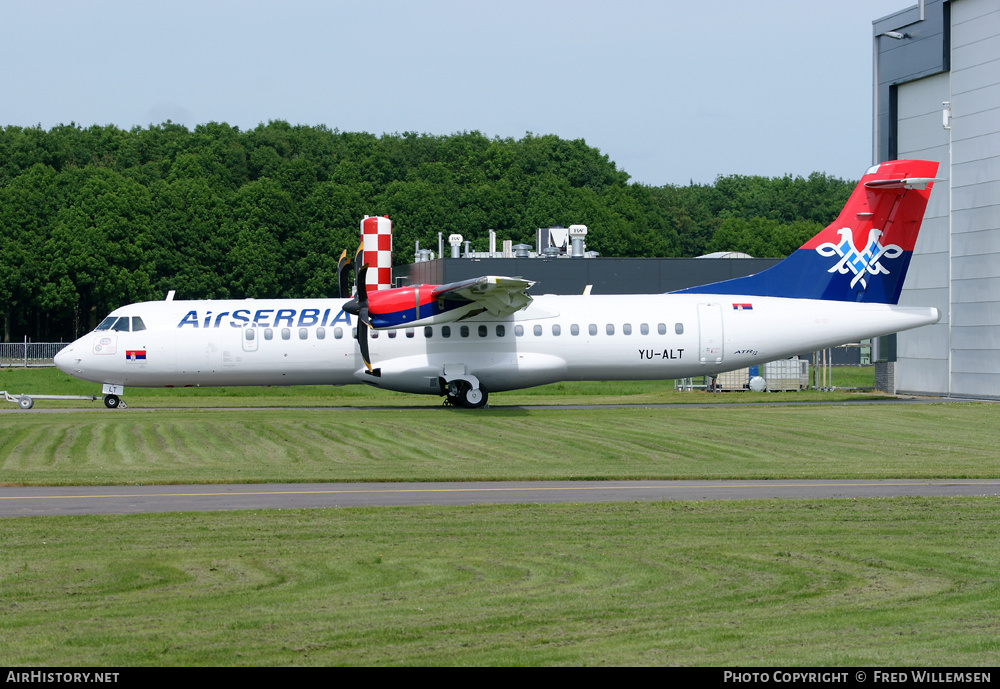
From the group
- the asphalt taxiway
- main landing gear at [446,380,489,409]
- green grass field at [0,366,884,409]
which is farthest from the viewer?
green grass field at [0,366,884,409]

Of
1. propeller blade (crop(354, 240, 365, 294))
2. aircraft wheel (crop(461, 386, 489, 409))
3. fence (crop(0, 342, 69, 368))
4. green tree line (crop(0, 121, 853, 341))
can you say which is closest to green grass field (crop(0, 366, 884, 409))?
aircraft wheel (crop(461, 386, 489, 409))

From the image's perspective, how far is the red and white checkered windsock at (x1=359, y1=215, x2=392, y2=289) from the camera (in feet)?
94.3

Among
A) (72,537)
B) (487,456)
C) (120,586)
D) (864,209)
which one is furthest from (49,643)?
(864,209)

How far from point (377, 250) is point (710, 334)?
10330 millimetres

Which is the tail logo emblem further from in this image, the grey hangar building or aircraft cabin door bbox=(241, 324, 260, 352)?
aircraft cabin door bbox=(241, 324, 260, 352)

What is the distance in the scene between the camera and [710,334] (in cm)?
3159

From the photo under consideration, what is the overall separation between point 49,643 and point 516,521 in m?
7.03

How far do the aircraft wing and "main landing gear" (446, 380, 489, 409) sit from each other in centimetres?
226

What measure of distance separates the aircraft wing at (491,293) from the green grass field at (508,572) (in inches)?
287

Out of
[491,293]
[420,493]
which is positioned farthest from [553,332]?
[420,493]

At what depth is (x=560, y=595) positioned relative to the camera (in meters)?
9.66

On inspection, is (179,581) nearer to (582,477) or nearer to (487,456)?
(582,477)

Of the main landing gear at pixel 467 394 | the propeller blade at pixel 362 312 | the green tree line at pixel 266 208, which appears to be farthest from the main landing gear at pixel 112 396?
the green tree line at pixel 266 208

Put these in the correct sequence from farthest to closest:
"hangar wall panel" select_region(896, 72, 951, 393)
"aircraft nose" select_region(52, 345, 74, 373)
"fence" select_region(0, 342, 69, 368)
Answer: "fence" select_region(0, 342, 69, 368) → "hangar wall panel" select_region(896, 72, 951, 393) → "aircraft nose" select_region(52, 345, 74, 373)
